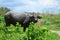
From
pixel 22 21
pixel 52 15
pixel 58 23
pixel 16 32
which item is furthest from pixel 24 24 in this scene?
pixel 52 15

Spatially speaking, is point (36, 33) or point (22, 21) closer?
point (36, 33)

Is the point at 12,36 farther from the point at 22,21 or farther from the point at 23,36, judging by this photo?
the point at 22,21

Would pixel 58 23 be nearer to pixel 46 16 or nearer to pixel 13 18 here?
pixel 46 16

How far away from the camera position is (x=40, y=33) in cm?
825

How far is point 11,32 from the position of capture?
32.3ft

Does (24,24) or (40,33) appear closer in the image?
(40,33)

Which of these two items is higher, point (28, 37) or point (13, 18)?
point (28, 37)

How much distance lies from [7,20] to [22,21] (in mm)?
1009

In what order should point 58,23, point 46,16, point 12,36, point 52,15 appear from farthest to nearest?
point 52,15 → point 46,16 → point 58,23 → point 12,36

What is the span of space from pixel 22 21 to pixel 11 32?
5.61 metres

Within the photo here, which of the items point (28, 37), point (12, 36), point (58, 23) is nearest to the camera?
point (28, 37)

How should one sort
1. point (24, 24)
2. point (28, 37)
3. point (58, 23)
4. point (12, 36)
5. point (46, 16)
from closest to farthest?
point (28, 37) → point (12, 36) → point (24, 24) → point (58, 23) → point (46, 16)

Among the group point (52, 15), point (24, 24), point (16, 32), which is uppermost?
point (16, 32)

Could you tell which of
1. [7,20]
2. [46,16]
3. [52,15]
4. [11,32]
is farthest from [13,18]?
[52,15]
